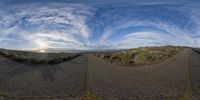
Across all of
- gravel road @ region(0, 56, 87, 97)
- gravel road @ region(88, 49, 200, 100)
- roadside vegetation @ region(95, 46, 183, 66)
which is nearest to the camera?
gravel road @ region(0, 56, 87, 97)

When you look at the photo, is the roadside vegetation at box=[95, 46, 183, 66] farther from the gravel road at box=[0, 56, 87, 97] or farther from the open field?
the gravel road at box=[0, 56, 87, 97]

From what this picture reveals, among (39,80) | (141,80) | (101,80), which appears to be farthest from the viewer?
(141,80)

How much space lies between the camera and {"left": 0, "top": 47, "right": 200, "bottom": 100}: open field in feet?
29.4

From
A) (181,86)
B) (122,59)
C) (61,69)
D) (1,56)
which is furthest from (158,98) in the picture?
(1,56)

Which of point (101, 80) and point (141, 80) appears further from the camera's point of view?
point (141, 80)

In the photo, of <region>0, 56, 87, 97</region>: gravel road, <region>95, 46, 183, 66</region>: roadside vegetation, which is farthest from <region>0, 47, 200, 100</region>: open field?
<region>95, 46, 183, 66</region>: roadside vegetation

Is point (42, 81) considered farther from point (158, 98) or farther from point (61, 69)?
point (158, 98)

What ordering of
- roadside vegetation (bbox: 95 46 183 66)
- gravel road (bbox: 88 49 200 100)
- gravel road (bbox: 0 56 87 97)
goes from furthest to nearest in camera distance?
roadside vegetation (bbox: 95 46 183 66) < gravel road (bbox: 88 49 200 100) < gravel road (bbox: 0 56 87 97)

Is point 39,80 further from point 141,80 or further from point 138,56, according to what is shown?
point 138,56

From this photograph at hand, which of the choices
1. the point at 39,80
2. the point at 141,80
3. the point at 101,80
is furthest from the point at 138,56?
the point at 39,80

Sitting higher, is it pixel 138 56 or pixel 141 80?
pixel 138 56

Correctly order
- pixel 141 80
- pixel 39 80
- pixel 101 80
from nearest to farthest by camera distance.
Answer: pixel 39 80
pixel 101 80
pixel 141 80

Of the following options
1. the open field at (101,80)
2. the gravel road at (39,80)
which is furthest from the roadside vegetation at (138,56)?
the gravel road at (39,80)

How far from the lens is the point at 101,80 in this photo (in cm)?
928
